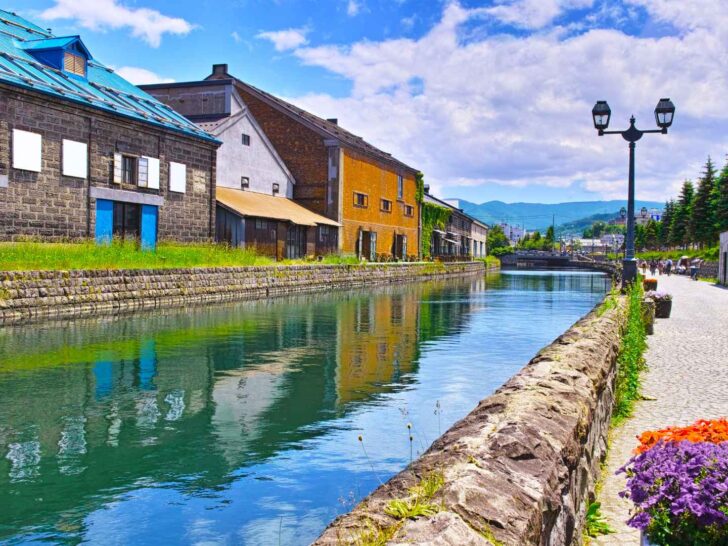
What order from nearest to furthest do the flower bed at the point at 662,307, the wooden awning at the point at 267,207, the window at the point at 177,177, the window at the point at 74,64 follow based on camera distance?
the flower bed at the point at 662,307, the window at the point at 74,64, the window at the point at 177,177, the wooden awning at the point at 267,207

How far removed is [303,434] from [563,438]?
4.40m

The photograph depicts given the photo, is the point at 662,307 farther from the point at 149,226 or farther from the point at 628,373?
the point at 149,226

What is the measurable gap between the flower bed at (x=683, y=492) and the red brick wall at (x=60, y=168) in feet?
75.2

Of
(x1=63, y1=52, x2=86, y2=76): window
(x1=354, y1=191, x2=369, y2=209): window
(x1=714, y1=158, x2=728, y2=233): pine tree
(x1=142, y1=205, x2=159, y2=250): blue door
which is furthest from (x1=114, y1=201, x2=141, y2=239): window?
(x1=714, y1=158, x2=728, y2=233): pine tree

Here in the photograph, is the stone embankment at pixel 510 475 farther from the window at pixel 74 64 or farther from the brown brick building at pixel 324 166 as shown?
the brown brick building at pixel 324 166

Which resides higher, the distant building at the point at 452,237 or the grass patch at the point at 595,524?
the distant building at the point at 452,237

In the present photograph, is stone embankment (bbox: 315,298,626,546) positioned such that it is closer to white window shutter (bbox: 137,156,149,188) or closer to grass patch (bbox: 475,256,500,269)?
white window shutter (bbox: 137,156,149,188)

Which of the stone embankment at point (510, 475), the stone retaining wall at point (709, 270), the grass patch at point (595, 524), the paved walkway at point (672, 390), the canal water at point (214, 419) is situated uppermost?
the stone retaining wall at point (709, 270)

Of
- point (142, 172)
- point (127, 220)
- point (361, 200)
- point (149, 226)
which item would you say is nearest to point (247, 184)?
point (361, 200)

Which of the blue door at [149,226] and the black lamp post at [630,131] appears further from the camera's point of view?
the blue door at [149,226]

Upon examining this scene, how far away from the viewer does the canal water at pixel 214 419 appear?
17.8 ft

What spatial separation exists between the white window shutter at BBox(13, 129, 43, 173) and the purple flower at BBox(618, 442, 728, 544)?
2323 cm

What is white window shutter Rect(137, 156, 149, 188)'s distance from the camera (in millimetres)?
27812

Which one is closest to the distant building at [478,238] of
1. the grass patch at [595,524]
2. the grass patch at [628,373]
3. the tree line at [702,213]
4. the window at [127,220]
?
the tree line at [702,213]
